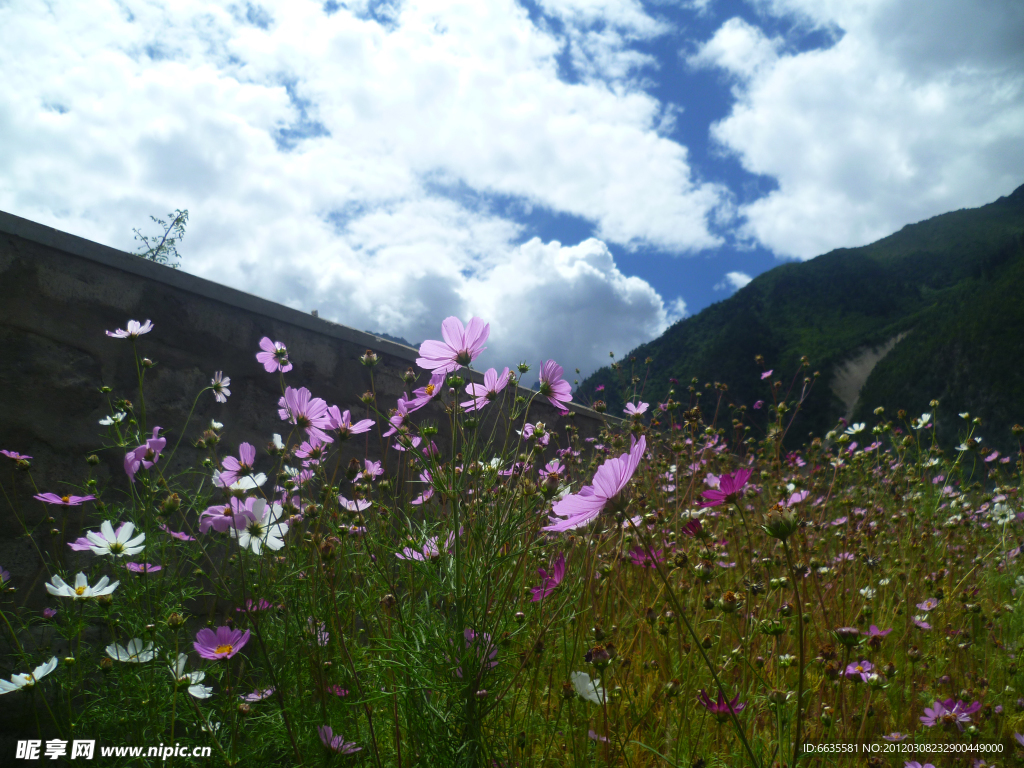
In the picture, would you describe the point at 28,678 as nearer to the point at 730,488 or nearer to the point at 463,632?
the point at 463,632

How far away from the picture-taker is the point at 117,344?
1813 millimetres

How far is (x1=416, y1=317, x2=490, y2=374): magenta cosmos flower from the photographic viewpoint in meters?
1.09

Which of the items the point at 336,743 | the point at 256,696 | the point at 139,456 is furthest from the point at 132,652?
Result: the point at 336,743

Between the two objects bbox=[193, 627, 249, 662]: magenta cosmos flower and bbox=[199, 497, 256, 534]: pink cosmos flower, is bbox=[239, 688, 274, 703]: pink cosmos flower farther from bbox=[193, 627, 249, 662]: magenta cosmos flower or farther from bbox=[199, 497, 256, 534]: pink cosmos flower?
bbox=[199, 497, 256, 534]: pink cosmos flower

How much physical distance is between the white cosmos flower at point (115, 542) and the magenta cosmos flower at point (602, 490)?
1077mm

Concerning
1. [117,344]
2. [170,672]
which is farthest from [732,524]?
[117,344]

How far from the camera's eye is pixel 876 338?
1082 cm

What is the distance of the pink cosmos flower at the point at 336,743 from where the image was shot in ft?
3.15

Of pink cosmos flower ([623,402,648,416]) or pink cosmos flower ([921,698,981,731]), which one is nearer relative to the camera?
pink cosmos flower ([921,698,981,731])

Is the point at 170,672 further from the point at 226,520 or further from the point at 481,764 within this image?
the point at 481,764

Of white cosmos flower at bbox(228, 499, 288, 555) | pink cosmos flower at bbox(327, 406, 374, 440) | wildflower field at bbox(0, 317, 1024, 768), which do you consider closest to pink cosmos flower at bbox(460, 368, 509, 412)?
Result: wildflower field at bbox(0, 317, 1024, 768)

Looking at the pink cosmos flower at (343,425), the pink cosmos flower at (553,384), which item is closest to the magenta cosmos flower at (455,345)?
the pink cosmos flower at (553,384)

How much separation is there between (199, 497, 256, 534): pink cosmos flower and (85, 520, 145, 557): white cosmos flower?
0.16 metres

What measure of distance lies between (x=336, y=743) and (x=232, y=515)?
1.66 feet
